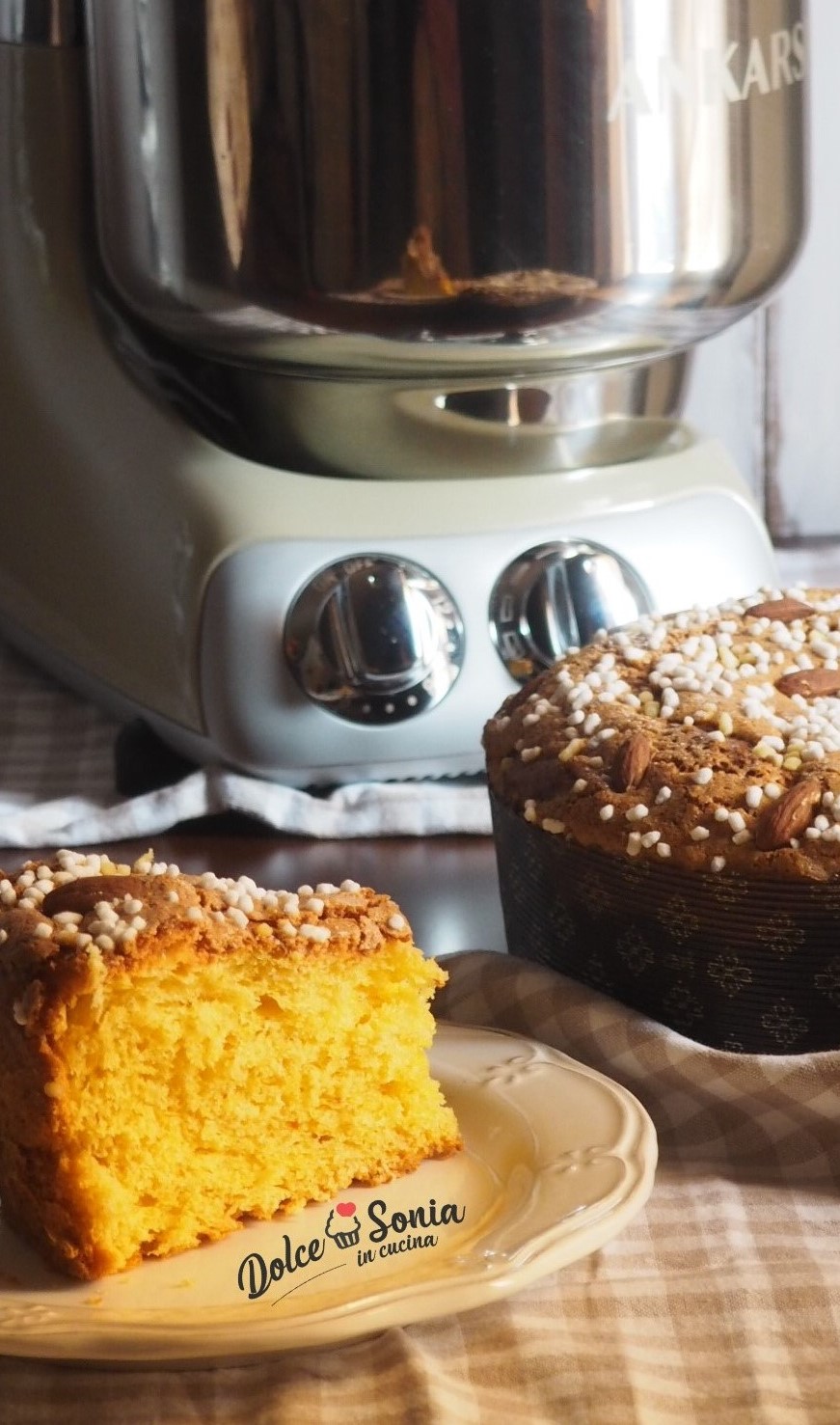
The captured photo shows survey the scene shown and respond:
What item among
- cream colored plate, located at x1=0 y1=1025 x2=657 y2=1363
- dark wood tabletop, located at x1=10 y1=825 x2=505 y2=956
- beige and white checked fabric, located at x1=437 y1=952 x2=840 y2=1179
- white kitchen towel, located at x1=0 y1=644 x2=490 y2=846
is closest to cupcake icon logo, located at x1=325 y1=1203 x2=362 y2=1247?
cream colored plate, located at x1=0 y1=1025 x2=657 y2=1363

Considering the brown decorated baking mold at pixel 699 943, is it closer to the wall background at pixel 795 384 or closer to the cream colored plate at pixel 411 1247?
the cream colored plate at pixel 411 1247

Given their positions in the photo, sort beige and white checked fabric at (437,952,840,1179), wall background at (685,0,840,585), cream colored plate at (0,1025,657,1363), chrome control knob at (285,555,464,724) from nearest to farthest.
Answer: cream colored plate at (0,1025,657,1363) → beige and white checked fabric at (437,952,840,1179) → chrome control knob at (285,555,464,724) → wall background at (685,0,840,585)

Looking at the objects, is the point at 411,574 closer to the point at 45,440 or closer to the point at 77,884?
the point at 45,440

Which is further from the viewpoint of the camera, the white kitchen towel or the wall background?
the wall background

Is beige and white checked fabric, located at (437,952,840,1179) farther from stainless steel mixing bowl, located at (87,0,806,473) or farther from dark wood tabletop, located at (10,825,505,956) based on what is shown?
stainless steel mixing bowl, located at (87,0,806,473)

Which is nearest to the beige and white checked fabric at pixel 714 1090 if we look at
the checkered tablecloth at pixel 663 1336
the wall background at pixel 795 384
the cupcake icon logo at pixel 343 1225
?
the checkered tablecloth at pixel 663 1336

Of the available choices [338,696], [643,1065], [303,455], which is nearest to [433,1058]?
[643,1065]
